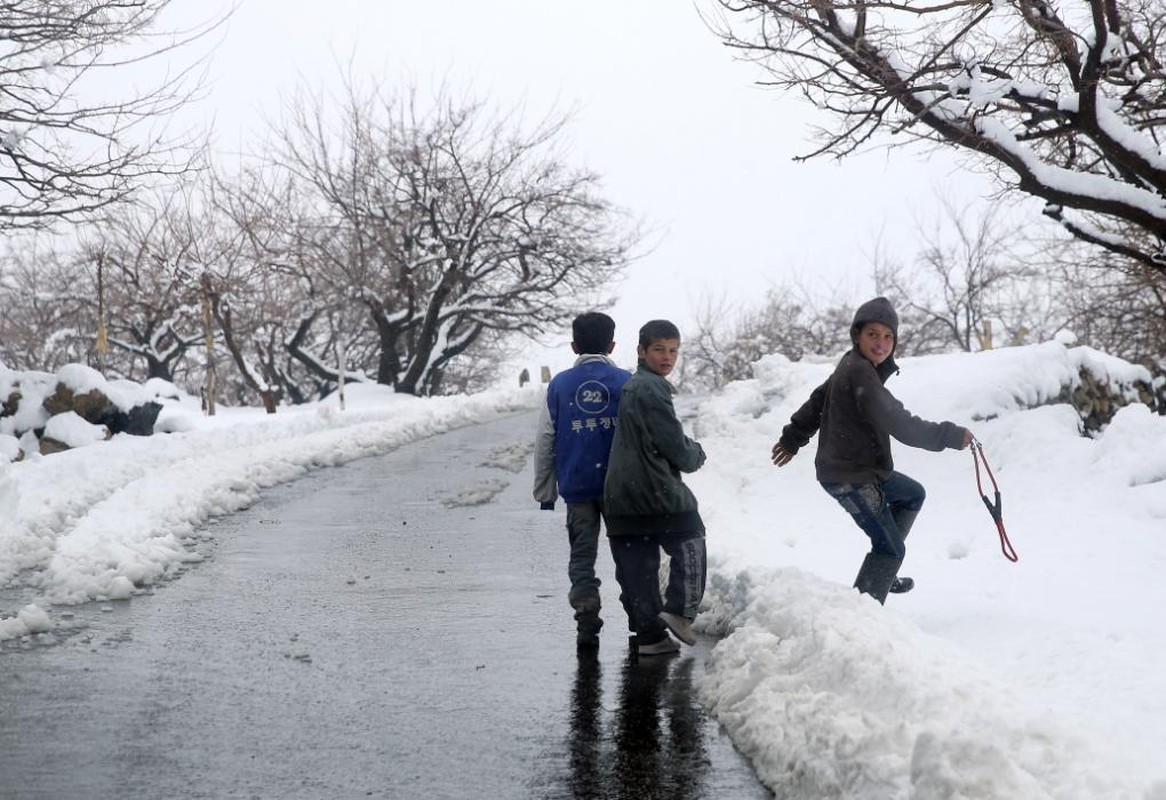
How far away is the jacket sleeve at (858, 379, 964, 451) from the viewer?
5527 millimetres

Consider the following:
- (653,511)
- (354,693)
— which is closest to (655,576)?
(653,511)

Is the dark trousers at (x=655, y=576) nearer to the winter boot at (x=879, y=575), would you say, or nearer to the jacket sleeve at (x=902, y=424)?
the winter boot at (x=879, y=575)

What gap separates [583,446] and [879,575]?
1626 millimetres

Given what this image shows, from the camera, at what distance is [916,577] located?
295 inches

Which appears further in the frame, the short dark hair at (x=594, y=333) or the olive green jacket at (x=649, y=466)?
the short dark hair at (x=594, y=333)

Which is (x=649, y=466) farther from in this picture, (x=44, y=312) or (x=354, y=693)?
(x=44, y=312)

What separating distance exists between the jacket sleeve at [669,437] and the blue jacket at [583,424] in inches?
13.3

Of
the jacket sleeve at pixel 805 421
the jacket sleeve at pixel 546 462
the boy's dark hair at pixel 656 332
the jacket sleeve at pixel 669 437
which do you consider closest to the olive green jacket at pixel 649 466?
the jacket sleeve at pixel 669 437

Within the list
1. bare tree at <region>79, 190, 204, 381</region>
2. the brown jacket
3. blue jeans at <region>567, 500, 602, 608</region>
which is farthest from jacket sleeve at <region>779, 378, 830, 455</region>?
bare tree at <region>79, 190, 204, 381</region>

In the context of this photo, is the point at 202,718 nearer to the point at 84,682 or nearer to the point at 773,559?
the point at 84,682

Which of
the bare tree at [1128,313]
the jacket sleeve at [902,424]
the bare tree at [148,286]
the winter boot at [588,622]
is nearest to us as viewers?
the jacket sleeve at [902,424]

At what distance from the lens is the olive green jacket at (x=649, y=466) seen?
19.8ft

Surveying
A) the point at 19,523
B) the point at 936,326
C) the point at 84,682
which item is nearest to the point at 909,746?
the point at 84,682

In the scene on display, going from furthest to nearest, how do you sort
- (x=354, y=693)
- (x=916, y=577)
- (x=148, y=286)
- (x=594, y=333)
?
(x=148, y=286)
(x=916, y=577)
(x=594, y=333)
(x=354, y=693)
